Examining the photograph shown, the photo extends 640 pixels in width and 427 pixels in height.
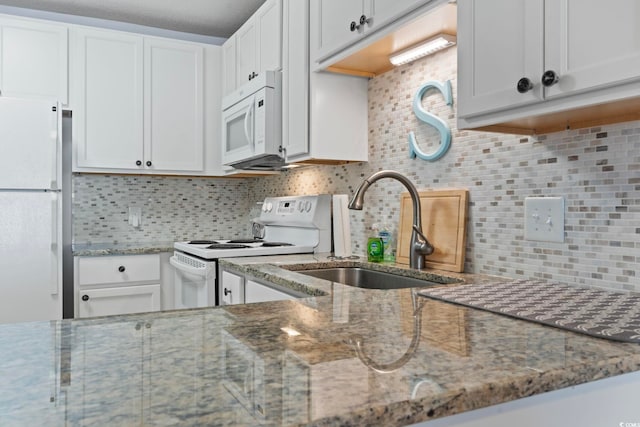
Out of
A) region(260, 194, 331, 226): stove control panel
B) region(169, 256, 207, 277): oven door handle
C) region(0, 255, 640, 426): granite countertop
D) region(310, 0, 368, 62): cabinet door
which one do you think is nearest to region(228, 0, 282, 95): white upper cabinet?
region(310, 0, 368, 62): cabinet door

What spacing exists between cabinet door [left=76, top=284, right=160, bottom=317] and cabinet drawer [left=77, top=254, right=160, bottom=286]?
51 mm

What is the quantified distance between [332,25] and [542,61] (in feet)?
3.63

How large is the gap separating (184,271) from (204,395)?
2.20 meters

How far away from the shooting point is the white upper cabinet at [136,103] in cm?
315

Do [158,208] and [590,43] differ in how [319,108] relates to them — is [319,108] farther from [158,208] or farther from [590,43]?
[158,208]

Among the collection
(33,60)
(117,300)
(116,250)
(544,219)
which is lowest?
(117,300)

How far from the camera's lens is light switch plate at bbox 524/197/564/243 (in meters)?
1.46

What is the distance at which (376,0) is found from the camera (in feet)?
5.70

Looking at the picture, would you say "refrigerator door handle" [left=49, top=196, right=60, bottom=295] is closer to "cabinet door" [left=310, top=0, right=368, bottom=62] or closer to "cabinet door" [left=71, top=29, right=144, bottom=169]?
"cabinet door" [left=71, top=29, right=144, bottom=169]

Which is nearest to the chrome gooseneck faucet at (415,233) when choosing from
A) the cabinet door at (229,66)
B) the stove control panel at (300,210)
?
the stove control panel at (300,210)

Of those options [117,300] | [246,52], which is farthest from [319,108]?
[117,300]

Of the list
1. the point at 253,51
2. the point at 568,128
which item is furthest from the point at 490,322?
the point at 253,51

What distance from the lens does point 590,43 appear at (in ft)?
3.42

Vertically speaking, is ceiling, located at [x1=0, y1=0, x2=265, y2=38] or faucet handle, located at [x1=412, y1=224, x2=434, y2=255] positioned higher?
ceiling, located at [x1=0, y1=0, x2=265, y2=38]
